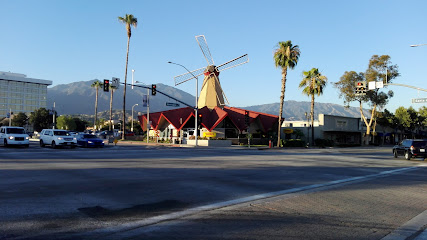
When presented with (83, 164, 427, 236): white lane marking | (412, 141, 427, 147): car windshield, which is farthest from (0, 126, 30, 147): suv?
(412, 141, 427, 147): car windshield

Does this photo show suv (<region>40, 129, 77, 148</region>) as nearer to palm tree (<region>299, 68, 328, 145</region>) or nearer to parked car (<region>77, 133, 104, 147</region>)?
parked car (<region>77, 133, 104, 147</region>)

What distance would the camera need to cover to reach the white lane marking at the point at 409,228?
5.82 metres

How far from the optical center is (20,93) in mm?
187875

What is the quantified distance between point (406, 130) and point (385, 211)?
86454mm

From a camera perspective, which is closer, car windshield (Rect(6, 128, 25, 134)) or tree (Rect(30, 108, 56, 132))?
car windshield (Rect(6, 128, 25, 134))

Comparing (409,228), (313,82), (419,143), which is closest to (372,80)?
(313,82)

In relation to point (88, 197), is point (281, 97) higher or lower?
higher

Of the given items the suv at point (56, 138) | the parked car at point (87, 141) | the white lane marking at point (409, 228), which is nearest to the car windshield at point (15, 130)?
the suv at point (56, 138)

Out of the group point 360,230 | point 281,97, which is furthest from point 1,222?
point 281,97

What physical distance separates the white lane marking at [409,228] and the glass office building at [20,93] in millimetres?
202624

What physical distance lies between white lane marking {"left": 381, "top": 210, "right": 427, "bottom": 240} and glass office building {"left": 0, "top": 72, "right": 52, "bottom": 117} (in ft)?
665

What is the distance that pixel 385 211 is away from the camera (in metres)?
7.83

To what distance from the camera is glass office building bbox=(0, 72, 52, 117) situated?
18038 centimetres

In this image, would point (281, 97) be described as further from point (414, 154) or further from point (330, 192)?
point (330, 192)
